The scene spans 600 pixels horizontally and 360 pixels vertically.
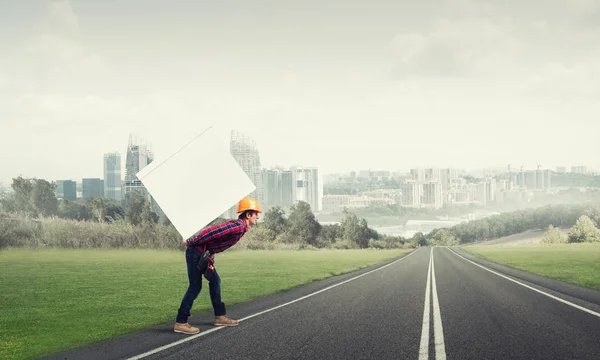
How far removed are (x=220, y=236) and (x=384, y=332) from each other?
143 inches

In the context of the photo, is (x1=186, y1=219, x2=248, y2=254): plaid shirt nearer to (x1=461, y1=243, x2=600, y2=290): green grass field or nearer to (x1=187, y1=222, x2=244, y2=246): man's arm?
(x1=187, y1=222, x2=244, y2=246): man's arm

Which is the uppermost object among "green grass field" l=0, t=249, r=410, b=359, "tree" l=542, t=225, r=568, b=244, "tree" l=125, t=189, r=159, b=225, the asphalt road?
"tree" l=125, t=189, r=159, b=225

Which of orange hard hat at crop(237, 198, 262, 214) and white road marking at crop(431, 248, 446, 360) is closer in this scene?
white road marking at crop(431, 248, 446, 360)

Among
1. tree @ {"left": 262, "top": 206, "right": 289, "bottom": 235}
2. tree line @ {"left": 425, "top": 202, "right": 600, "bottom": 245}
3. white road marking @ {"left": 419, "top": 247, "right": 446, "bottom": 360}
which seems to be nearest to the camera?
white road marking @ {"left": 419, "top": 247, "right": 446, "bottom": 360}

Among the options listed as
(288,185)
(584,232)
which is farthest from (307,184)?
(584,232)

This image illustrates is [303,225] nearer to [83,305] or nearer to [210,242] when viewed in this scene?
[83,305]

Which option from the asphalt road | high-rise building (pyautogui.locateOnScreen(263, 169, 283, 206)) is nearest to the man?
the asphalt road

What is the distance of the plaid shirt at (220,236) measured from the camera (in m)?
10.3

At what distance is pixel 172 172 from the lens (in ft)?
39.4

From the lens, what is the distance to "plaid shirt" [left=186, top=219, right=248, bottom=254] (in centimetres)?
1028

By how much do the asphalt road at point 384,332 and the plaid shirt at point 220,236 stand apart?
1683mm

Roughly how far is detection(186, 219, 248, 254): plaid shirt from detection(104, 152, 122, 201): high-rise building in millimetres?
168150

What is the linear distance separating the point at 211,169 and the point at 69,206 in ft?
348

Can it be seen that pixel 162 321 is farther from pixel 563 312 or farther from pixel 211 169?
pixel 563 312
